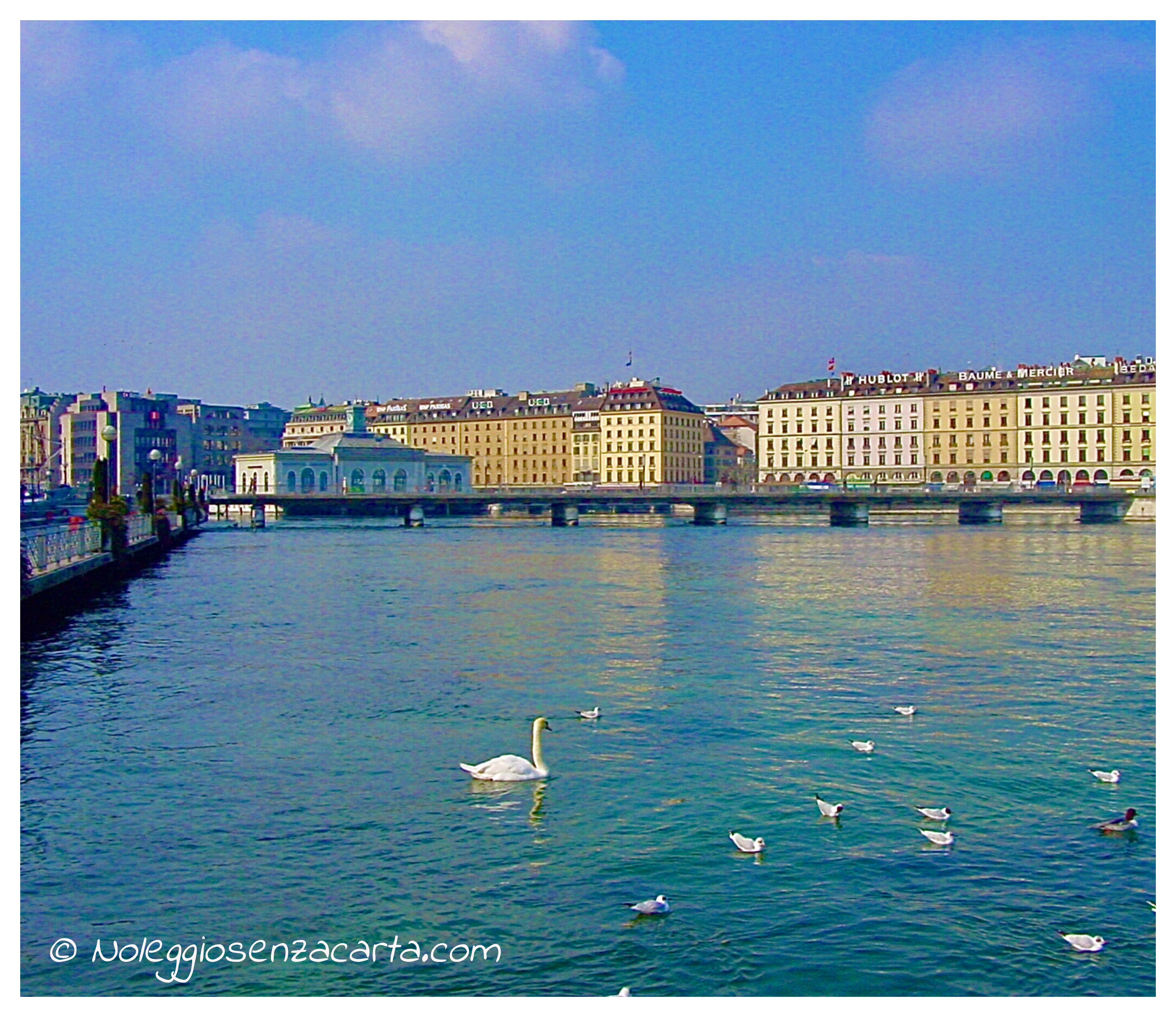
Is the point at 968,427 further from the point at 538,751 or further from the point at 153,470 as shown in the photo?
the point at 538,751

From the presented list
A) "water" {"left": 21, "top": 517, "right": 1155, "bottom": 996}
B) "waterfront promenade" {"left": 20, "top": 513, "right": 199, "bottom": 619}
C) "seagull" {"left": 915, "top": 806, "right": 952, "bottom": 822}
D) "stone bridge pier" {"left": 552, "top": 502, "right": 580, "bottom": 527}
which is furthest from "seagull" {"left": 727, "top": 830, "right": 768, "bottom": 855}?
"stone bridge pier" {"left": 552, "top": 502, "right": 580, "bottom": 527}

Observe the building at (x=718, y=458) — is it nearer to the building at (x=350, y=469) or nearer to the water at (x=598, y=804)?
the building at (x=350, y=469)

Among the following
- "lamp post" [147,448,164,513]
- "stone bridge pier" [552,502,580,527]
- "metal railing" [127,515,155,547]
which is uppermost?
"lamp post" [147,448,164,513]

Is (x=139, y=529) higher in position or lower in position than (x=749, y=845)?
higher

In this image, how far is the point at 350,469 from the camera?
490 ft

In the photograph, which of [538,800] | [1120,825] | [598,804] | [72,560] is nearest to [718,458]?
[72,560]

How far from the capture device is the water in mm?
10820

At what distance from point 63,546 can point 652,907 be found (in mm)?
31992

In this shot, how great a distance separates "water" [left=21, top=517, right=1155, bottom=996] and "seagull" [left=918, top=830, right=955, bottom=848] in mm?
100

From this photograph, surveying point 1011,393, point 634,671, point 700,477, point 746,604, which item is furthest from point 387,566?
point 700,477

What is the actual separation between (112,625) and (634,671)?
15.7m

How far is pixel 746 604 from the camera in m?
38.5

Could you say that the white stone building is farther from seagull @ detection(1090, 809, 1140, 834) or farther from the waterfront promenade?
seagull @ detection(1090, 809, 1140, 834)

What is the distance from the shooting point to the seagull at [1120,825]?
1382 centimetres
